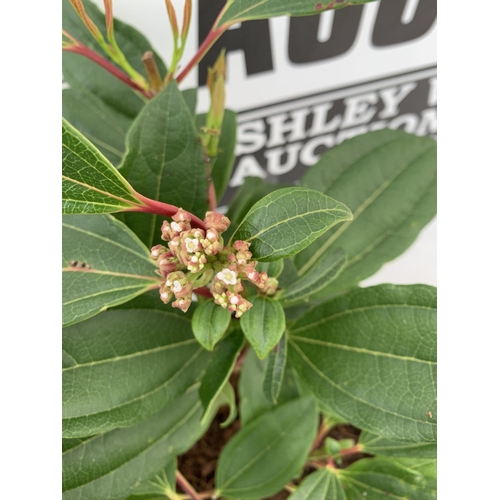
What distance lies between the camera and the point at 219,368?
51 centimetres

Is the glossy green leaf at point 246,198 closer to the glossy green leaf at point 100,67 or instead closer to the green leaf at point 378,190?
the green leaf at point 378,190

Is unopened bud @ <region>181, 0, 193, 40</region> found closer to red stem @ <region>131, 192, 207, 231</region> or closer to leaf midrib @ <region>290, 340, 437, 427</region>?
red stem @ <region>131, 192, 207, 231</region>

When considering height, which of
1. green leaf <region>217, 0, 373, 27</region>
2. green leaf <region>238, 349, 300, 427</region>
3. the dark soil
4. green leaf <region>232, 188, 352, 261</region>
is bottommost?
the dark soil

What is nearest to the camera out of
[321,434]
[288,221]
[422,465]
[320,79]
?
[288,221]

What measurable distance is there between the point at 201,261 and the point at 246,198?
297 millimetres

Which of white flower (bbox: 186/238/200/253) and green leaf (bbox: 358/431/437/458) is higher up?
white flower (bbox: 186/238/200/253)

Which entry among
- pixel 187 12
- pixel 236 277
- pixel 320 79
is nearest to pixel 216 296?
pixel 236 277

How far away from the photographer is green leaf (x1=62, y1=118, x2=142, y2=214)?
14.4 inches

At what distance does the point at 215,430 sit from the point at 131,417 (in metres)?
0.42

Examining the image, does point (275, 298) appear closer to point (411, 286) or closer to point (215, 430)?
point (411, 286)

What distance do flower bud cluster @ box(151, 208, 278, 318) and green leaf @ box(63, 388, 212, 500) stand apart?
24 cm

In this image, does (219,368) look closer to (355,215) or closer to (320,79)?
(355,215)

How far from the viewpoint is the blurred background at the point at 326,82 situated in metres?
0.96

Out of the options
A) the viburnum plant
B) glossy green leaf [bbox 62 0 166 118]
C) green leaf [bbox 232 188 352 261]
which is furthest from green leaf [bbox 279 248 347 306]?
glossy green leaf [bbox 62 0 166 118]
